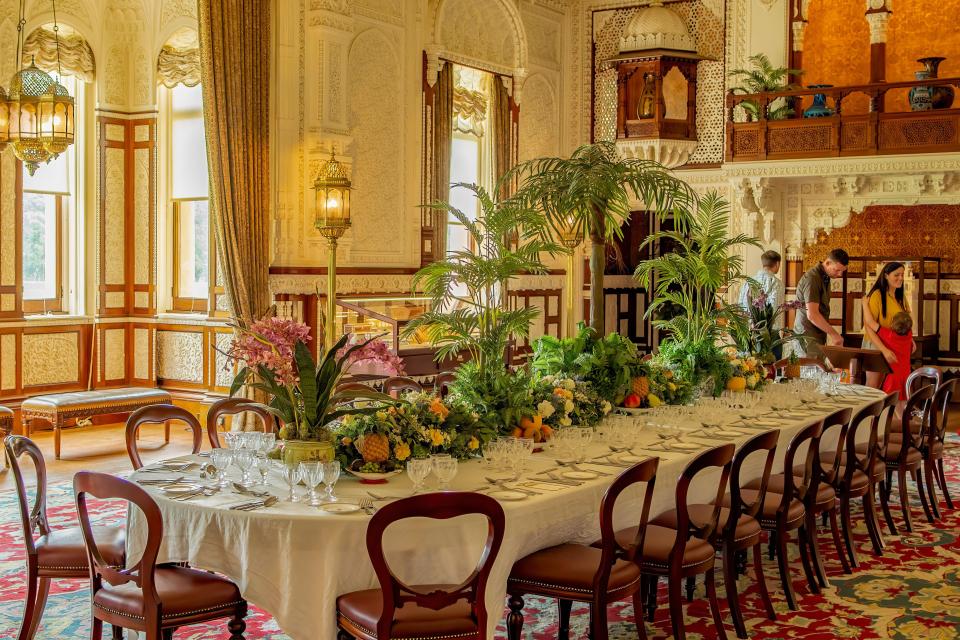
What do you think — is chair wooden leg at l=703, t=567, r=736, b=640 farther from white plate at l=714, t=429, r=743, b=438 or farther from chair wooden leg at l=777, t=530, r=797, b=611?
white plate at l=714, t=429, r=743, b=438

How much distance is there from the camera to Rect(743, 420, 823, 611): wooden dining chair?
517cm

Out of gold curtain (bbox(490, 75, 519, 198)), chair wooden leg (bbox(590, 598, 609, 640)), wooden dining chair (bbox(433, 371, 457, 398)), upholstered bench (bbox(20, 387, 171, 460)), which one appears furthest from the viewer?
gold curtain (bbox(490, 75, 519, 198))

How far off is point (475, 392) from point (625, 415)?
1024 millimetres

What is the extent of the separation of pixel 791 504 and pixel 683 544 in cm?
135

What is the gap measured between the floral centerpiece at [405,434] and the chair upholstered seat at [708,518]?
2.95 ft

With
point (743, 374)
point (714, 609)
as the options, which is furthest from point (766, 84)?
point (714, 609)

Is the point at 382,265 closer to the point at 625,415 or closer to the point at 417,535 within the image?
the point at 625,415

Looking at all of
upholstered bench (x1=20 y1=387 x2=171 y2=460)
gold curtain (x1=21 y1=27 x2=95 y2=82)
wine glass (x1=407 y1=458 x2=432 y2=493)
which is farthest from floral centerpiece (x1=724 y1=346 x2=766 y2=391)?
gold curtain (x1=21 y1=27 x2=95 y2=82)

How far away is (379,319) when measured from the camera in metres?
9.80

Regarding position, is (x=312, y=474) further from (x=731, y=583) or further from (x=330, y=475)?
(x=731, y=583)

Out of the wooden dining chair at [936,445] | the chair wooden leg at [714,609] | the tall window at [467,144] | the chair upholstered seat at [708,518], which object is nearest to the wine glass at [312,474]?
the chair upholstered seat at [708,518]

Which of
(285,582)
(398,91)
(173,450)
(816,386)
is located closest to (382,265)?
(398,91)

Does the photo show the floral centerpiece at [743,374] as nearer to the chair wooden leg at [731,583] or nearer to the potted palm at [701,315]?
the potted palm at [701,315]

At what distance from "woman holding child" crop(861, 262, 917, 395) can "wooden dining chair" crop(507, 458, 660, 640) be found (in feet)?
20.2
